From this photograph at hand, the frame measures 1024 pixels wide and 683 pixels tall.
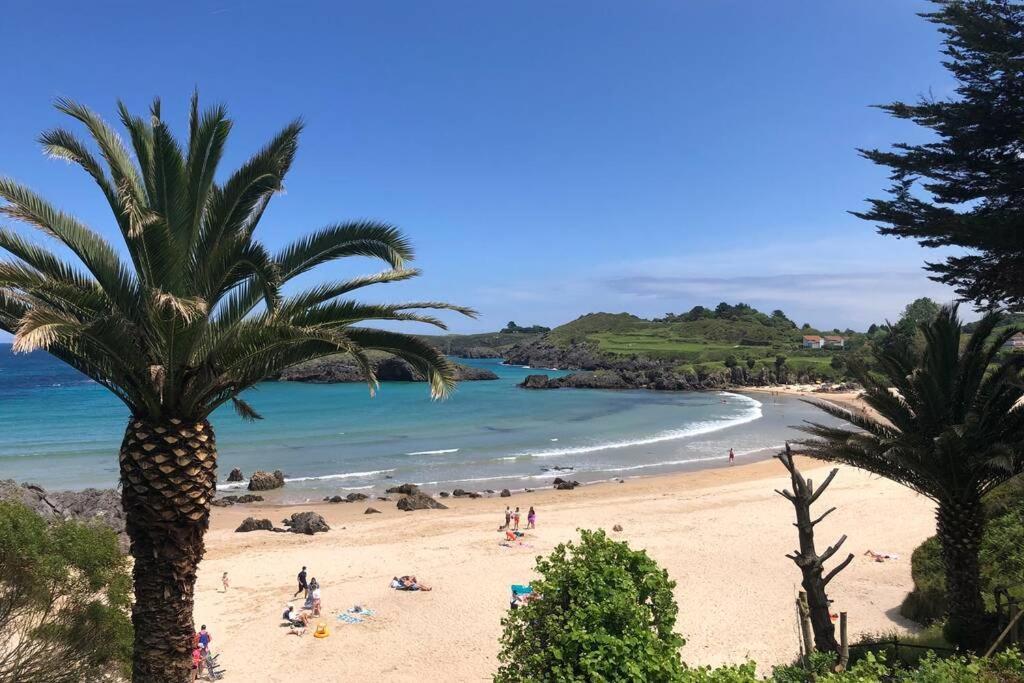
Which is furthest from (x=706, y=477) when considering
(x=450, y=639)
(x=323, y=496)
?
(x=450, y=639)

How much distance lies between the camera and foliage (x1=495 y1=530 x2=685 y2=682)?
6137 mm

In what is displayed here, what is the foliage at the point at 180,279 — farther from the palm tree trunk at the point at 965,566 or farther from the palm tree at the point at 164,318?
the palm tree trunk at the point at 965,566

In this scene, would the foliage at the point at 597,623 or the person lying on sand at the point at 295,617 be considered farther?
the person lying on sand at the point at 295,617

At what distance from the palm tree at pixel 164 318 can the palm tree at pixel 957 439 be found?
6.92m

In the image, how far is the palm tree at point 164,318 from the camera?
19.9ft

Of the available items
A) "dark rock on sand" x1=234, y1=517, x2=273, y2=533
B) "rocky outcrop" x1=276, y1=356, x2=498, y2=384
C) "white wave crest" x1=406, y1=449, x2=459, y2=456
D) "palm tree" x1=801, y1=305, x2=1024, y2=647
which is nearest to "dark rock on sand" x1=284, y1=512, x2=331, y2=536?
"dark rock on sand" x1=234, y1=517, x2=273, y2=533

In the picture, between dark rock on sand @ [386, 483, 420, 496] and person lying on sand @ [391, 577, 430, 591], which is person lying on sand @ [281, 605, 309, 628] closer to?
person lying on sand @ [391, 577, 430, 591]

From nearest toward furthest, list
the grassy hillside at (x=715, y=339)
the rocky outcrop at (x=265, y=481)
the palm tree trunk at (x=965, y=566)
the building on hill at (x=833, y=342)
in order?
1. the palm tree trunk at (x=965, y=566)
2. the rocky outcrop at (x=265, y=481)
3. the grassy hillside at (x=715, y=339)
4. the building on hill at (x=833, y=342)

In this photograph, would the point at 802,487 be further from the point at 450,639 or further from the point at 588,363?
the point at 588,363

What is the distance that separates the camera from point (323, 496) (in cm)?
2792

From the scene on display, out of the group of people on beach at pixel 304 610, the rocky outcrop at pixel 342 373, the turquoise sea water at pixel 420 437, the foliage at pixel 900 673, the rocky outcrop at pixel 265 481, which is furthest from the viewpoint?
the rocky outcrop at pixel 342 373

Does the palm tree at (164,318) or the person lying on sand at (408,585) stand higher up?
the palm tree at (164,318)

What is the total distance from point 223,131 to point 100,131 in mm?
1175

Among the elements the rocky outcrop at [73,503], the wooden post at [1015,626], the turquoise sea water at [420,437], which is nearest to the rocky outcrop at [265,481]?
the turquoise sea water at [420,437]
